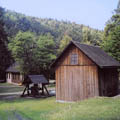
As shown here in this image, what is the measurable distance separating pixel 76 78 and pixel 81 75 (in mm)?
588

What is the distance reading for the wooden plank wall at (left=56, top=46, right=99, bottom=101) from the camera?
55.5 ft

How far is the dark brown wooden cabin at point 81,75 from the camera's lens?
16.8 meters

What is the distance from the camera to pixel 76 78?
58.3 feet

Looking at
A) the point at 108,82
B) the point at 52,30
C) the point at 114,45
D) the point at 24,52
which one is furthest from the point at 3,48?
the point at 52,30

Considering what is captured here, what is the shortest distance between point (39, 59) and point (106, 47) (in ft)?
40.8

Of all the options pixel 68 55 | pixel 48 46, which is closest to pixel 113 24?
pixel 48 46

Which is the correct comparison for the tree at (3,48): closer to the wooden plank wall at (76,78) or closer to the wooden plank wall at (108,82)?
the wooden plank wall at (76,78)

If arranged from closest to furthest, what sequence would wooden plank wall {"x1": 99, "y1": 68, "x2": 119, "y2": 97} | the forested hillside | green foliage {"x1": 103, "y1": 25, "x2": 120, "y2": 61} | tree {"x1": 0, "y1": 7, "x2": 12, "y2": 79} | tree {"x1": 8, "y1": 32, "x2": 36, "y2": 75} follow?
wooden plank wall {"x1": 99, "y1": 68, "x2": 119, "y2": 97}, tree {"x1": 0, "y1": 7, "x2": 12, "y2": 79}, green foliage {"x1": 103, "y1": 25, "x2": 120, "y2": 61}, tree {"x1": 8, "y1": 32, "x2": 36, "y2": 75}, the forested hillside

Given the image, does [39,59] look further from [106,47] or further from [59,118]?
[59,118]

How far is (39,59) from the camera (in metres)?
34.4

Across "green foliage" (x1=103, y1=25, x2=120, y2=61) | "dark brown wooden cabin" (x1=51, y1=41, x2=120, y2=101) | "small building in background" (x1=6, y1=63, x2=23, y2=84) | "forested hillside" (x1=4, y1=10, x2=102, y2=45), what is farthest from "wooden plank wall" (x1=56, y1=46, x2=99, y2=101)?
"forested hillside" (x1=4, y1=10, x2=102, y2=45)

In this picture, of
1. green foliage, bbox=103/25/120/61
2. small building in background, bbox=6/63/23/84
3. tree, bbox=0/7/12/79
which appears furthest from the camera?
small building in background, bbox=6/63/23/84

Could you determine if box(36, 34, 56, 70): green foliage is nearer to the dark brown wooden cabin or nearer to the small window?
the dark brown wooden cabin

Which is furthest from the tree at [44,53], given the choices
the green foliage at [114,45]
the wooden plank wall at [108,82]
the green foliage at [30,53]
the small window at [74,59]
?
the small window at [74,59]
